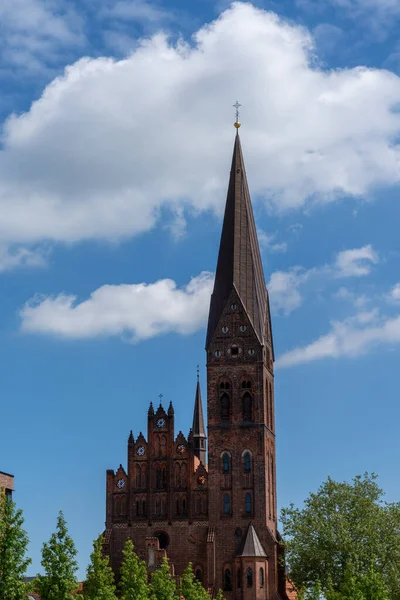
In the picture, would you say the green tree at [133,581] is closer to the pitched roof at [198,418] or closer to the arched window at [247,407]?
the arched window at [247,407]

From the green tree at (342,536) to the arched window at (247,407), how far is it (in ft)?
27.7

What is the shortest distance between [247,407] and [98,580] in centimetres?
2805

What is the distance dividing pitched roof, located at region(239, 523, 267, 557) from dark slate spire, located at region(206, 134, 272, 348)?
15.8 m

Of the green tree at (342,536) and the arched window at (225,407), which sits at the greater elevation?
the arched window at (225,407)

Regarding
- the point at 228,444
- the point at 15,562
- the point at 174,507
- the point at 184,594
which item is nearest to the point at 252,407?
the point at 228,444

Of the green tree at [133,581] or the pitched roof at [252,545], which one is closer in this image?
the green tree at [133,581]

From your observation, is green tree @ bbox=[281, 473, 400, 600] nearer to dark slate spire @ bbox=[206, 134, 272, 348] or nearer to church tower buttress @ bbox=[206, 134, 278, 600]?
church tower buttress @ bbox=[206, 134, 278, 600]

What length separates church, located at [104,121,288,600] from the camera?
85.2 meters

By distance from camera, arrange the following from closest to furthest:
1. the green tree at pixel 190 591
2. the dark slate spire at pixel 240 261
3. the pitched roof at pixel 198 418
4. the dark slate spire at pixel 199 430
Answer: the green tree at pixel 190 591, the dark slate spire at pixel 240 261, the dark slate spire at pixel 199 430, the pitched roof at pixel 198 418

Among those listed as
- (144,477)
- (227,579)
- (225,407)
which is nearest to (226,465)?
(225,407)

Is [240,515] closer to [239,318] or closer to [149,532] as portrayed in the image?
[149,532]

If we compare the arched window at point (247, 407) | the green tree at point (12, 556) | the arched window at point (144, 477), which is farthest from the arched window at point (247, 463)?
the green tree at point (12, 556)

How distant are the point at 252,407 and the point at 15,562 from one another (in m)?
41.8

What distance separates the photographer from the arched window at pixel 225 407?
90425mm
